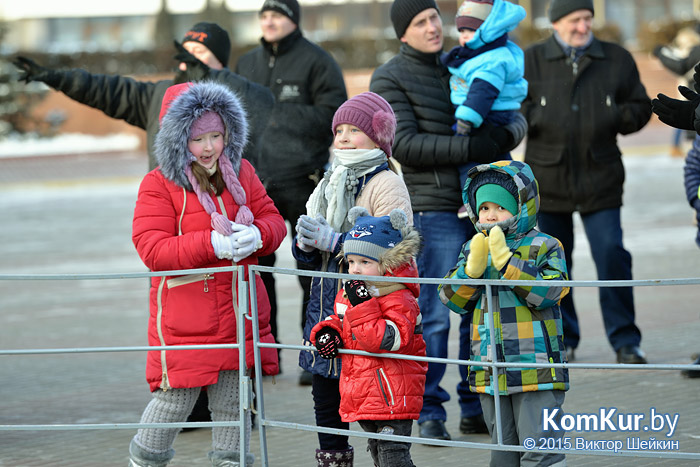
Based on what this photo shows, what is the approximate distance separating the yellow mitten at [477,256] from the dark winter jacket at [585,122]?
317 cm

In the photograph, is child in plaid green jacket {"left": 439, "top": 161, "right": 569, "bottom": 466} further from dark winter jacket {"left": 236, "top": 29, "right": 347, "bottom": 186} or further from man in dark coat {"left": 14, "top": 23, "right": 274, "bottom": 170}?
dark winter jacket {"left": 236, "top": 29, "right": 347, "bottom": 186}

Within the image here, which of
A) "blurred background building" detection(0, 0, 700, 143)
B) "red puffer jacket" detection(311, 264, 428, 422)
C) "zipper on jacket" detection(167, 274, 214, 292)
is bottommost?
"red puffer jacket" detection(311, 264, 428, 422)

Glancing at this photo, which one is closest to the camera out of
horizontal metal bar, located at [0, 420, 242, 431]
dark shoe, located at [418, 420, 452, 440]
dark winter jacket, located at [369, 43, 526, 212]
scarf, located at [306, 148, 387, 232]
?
horizontal metal bar, located at [0, 420, 242, 431]

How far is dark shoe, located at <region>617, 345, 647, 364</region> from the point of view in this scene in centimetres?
727

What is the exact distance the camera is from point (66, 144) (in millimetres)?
31531

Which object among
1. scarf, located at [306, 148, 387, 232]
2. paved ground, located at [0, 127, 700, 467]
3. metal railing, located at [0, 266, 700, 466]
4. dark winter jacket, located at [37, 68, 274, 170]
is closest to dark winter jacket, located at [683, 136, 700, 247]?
paved ground, located at [0, 127, 700, 467]

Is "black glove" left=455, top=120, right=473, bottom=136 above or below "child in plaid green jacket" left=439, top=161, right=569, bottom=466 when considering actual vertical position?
above

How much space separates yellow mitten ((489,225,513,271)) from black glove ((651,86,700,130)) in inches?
43.1

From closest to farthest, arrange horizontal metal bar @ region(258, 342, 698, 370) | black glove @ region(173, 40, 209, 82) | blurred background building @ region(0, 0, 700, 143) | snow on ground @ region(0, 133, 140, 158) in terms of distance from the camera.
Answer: horizontal metal bar @ region(258, 342, 698, 370)
black glove @ region(173, 40, 209, 82)
snow on ground @ region(0, 133, 140, 158)
blurred background building @ region(0, 0, 700, 143)

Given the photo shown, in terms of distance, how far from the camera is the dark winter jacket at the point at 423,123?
6043 millimetres

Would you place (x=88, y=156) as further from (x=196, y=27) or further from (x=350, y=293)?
(x=350, y=293)

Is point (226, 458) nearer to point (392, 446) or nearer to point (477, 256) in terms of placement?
point (392, 446)

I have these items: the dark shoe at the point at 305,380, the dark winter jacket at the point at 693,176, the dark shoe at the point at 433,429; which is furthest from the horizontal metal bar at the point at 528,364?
the dark winter jacket at the point at 693,176

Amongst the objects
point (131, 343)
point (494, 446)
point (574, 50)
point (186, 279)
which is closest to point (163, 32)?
point (131, 343)
